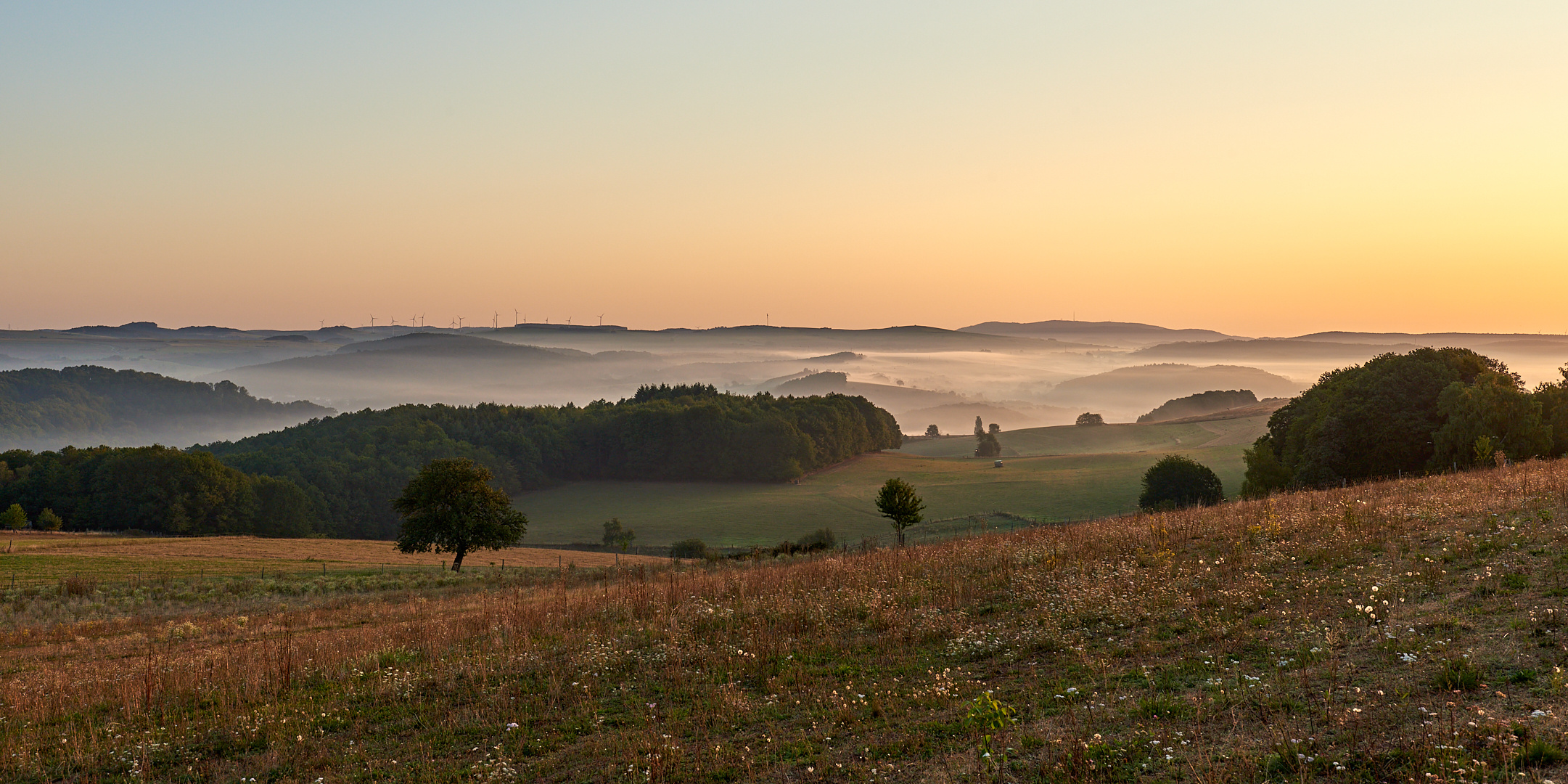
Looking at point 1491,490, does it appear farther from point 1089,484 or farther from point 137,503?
point 137,503

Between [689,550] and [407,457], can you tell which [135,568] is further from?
[407,457]

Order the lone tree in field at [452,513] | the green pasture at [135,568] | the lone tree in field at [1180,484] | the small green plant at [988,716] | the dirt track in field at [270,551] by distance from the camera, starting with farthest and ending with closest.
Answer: the lone tree in field at [1180,484] → the dirt track in field at [270,551] → the lone tree in field at [452,513] → the green pasture at [135,568] → the small green plant at [988,716]

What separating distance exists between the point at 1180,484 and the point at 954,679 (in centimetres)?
7017

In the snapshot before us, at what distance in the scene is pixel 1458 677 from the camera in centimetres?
768

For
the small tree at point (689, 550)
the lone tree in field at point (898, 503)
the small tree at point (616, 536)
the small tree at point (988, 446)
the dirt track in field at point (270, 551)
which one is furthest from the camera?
the small tree at point (988, 446)

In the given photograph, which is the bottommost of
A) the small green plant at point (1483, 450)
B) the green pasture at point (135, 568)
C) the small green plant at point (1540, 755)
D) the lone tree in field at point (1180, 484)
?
the green pasture at point (135, 568)

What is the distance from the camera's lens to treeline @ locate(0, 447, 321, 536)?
8688 centimetres

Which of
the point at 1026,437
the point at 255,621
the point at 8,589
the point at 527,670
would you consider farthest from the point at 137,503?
the point at 1026,437

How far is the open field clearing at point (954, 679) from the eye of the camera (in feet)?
23.8

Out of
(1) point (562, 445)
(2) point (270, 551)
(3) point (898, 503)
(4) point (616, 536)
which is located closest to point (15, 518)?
(2) point (270, 551)

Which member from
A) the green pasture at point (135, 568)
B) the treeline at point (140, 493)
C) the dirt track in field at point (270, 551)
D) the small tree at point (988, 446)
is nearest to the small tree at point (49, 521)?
the treeline at point (140, 493)

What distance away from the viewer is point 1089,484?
320ft

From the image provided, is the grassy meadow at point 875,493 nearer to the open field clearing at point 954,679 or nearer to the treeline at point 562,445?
the treeline at point 562,445

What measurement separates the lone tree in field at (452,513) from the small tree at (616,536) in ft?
110
